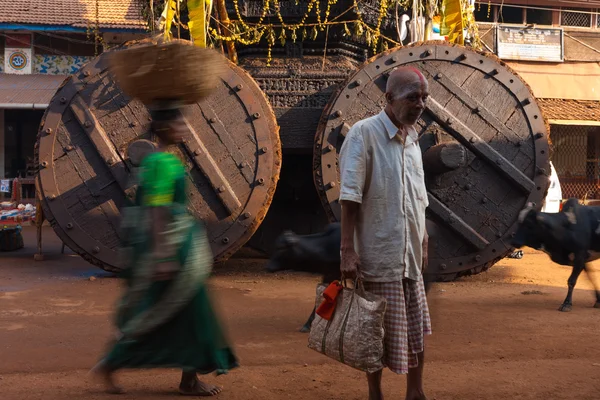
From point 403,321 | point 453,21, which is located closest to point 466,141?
point 453,21

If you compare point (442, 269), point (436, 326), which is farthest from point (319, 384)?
point (442, 269)

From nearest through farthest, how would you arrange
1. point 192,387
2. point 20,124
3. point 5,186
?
point 192,387
point 5,186
point 20,124

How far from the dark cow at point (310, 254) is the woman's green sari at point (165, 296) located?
5.69 ft

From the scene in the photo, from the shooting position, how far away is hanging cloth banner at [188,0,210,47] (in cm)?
839

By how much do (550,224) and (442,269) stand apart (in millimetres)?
1358

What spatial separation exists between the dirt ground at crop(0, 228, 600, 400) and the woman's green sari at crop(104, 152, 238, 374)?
407 millimetres

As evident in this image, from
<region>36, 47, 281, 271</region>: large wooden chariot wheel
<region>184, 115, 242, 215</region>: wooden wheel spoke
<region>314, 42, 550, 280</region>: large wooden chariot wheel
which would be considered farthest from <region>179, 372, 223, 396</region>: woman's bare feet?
<region>314, 42, 550, 280</region>: large wooden chariot wheel

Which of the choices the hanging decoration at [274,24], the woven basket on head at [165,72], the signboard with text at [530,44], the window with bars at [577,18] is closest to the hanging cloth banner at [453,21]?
the hanging decoration at [274,24]

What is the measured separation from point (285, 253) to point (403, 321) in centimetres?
206

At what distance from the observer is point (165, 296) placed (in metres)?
3.81

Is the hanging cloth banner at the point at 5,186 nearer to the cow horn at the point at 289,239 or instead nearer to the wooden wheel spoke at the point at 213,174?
the wooden wheel spoke at the point at 213,174

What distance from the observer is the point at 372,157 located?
373cm

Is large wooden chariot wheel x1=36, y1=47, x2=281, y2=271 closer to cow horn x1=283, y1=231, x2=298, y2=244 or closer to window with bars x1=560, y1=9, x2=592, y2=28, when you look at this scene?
cow horn x1=283, y1=231, x2=298, y2=244

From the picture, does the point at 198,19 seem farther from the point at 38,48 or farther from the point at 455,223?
the point at 38,48
